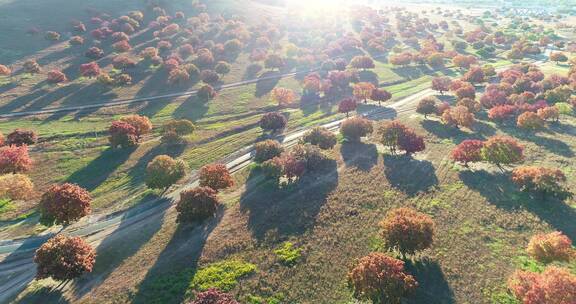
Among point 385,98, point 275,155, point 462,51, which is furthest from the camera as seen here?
point 462,51

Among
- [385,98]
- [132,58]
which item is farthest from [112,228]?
[132,58]

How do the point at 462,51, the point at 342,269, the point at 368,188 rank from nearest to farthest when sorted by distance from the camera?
1. the point at 342,269
2. the point at 368,188
3. the point at 462,51

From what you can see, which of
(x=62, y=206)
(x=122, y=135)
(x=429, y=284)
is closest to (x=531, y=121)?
(x=429, y=284)

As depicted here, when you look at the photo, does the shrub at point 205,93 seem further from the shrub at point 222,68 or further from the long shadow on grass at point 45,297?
the long shadow on grass at point 45,297

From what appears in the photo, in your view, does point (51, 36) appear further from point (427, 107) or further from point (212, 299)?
point (212, 299)

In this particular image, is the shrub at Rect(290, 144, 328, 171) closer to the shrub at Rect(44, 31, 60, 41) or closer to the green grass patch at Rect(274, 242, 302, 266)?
the green grass patch at Rect(274, 242, 302, 266)

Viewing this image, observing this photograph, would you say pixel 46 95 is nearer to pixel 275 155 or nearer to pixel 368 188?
pixel 275 155

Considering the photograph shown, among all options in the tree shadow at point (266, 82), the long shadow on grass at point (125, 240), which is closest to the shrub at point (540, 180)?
the long shadow on grass at point (125, 240)
